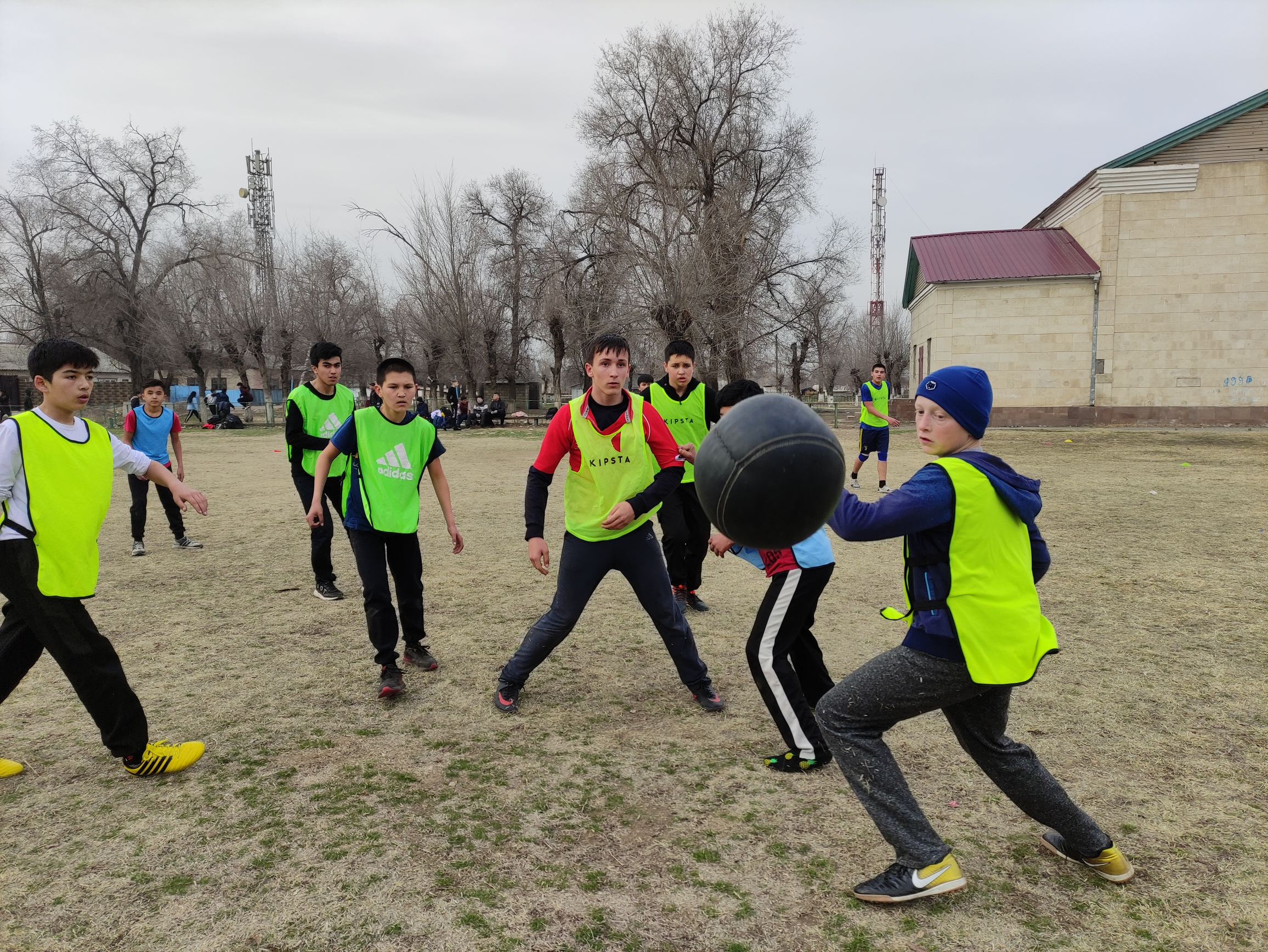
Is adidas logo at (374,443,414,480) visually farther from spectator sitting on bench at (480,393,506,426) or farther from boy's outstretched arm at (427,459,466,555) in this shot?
spectator sitting on bench at (480,393,506,426)

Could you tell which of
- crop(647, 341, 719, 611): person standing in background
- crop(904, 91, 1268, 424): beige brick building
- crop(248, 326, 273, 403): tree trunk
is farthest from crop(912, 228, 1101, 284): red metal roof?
crop(248, 326, 273, 403): tree trunk

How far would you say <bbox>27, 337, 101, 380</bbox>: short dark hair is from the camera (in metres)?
3.48

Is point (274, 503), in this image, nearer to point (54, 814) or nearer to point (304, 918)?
point (54, 814)

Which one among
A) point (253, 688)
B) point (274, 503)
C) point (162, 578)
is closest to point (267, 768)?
point (253, 688)

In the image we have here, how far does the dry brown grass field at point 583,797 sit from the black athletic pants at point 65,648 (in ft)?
0.97

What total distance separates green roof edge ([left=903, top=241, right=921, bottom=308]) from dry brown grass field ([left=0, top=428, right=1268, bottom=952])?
102 ft

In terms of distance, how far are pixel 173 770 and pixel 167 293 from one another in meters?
45.4

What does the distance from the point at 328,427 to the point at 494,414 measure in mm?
28764

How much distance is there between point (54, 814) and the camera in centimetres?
330

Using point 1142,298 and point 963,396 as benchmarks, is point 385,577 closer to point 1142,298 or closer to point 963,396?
point 963,396

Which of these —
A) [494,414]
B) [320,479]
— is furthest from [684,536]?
[494,414]

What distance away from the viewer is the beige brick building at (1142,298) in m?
26.6

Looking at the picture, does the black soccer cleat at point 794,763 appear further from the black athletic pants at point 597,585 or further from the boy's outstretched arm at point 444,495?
the boy's outstretched arm at point 444,495

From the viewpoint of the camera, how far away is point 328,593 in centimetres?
678
